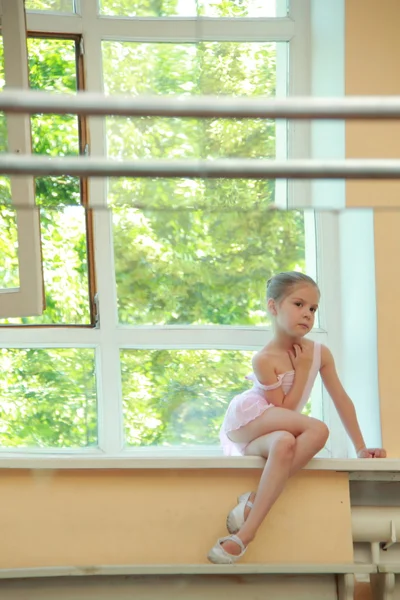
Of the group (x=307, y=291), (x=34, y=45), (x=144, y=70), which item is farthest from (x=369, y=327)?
(x=34, y=45)

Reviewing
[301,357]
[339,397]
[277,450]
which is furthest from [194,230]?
[277,450]

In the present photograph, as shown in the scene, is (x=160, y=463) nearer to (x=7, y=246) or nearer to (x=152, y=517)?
(x=152, y=517)

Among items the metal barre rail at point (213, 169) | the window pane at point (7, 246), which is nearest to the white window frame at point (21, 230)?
the window pane at point (7, 246)

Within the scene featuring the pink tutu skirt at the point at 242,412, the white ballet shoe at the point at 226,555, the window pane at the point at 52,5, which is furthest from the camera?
the window pane at the point at 52,5

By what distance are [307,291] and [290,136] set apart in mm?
562

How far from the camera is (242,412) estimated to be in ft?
7.50

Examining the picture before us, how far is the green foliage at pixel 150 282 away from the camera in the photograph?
8.55 ft

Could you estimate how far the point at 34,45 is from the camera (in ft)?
8.55

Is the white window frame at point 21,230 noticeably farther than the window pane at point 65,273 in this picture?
No

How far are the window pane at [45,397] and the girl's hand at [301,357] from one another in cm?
62

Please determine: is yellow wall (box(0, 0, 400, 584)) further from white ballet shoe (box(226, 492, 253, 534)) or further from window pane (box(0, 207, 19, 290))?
window pane (box(0, 207, 19, 290))

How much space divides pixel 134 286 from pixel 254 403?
0.57 meters

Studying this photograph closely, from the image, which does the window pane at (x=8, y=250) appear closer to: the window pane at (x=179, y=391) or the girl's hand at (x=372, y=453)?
the window pane at (x=179, y=391)

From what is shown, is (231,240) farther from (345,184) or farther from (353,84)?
(353,84)
